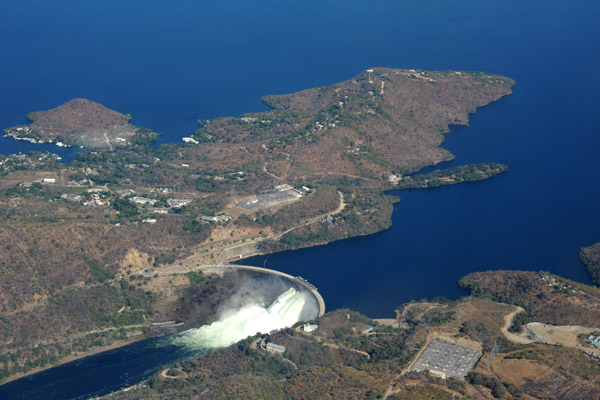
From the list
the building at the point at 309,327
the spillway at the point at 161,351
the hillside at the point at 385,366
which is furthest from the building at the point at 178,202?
the building at the point at 309,327

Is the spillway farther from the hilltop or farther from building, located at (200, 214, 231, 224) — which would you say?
the hilltop

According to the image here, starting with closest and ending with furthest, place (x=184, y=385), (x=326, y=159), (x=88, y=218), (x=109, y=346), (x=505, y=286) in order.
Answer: (x=184, y=385) → (x=109, y=346) → (x=505, y=286) → (x=88, y=218) → (x=326, y=159)

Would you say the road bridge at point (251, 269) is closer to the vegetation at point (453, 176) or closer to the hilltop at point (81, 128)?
the vegetation at point (453, 176)

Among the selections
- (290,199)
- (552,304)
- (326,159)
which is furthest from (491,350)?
(326,159)

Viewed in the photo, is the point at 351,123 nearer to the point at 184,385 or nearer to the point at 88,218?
the point at 88,218

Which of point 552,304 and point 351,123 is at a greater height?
point 351,123

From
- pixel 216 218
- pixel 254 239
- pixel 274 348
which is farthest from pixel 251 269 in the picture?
pixel 274 348

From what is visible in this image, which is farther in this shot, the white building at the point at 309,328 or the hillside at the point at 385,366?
the white building at the point at 309,328
